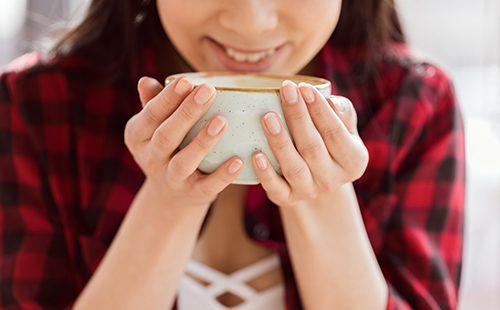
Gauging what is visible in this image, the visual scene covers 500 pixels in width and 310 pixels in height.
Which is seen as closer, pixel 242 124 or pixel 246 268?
pixel 242 124

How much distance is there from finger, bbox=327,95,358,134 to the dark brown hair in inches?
17.6

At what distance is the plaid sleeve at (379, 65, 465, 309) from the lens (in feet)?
3.79

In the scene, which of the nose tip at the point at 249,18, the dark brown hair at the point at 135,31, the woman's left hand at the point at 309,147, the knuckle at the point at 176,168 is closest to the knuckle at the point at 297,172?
the woman's left hand at the point at 309,147

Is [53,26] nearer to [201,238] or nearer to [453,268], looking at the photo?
[201,238]

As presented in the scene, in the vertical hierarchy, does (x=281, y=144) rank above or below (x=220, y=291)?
above

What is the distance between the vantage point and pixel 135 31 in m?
1.17

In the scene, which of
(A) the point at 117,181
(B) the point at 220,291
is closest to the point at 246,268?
(B) the point at 220,291

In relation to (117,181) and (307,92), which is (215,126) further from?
(117,181)

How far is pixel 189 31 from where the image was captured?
3.09 ft

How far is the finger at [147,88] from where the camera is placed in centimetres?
81

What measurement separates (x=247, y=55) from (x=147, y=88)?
169 mm

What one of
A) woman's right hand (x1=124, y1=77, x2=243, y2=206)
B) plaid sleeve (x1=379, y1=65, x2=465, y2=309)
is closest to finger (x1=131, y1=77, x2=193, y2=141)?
woman's right hand (x1=124, y1=77, x2=243, y2=206)

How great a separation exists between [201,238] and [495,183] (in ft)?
3.34

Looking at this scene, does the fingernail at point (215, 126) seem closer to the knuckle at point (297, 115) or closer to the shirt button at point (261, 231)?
the knuckle at point (297, 115)
